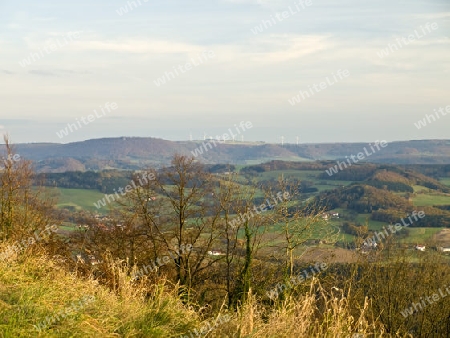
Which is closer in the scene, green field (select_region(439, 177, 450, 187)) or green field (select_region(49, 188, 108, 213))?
green field (select_region(49, 188, 108, 213))

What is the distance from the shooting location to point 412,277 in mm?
25641

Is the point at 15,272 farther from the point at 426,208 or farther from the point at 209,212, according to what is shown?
the point at 426,208

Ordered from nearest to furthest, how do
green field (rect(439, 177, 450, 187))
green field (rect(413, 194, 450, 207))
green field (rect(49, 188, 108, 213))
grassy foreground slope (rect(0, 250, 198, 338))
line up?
grassy foreground slope (rect(0, 250, 198, 338)) < green field (rect(49, 188, 108, 213)) < green field (rect(413, 194, 450, 207)) < green field (rect(439, 177, 450, 187))

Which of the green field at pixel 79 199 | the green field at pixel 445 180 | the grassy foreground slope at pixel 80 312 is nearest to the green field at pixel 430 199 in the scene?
the green field at pixel 445 180

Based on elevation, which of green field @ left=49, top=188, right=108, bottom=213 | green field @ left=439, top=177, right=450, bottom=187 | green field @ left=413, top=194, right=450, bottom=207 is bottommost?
green field @ left=439, top=177, right=450, bottom=187

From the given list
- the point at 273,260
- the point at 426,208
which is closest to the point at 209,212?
the point at 273,260

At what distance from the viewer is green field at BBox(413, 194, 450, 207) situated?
7588 cm

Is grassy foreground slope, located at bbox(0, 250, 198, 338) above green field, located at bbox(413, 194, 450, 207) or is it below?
above

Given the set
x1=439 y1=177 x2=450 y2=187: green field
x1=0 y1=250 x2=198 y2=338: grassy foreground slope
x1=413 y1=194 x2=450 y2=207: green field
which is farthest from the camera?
x1=439 y1=177 x2=450 y2=187: green field

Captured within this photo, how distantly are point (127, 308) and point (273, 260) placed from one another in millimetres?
19061

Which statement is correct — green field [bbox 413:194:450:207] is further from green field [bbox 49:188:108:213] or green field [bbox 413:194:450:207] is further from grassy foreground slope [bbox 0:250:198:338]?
grassy foreground slope [bbox 0:250:198:338]

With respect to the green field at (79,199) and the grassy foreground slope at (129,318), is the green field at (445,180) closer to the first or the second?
the green field at (79,199)

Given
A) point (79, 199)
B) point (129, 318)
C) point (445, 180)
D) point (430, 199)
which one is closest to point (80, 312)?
point (129, 318)

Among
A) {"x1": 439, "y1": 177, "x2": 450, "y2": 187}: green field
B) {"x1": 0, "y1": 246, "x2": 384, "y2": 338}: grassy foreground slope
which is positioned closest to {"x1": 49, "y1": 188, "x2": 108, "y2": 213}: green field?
{"x1": 0, "y1": 246, "x2": 384, "y2": 338}: grassy foreground slope
